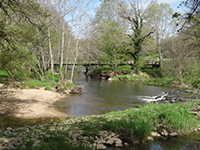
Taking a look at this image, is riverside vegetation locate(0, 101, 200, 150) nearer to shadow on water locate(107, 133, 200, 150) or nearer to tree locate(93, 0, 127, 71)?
shadow on water locate(107, 133, 200, 150)

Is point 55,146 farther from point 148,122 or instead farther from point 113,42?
point 113,42

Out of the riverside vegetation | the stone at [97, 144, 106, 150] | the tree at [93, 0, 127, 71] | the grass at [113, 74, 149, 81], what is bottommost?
the stone at [97, 144, 106, 150]

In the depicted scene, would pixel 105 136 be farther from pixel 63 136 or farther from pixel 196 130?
pixel 196 130

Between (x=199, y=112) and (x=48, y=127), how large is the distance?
708 cm

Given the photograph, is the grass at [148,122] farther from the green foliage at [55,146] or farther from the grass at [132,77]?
the grass at [132,77]

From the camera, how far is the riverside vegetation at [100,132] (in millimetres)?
4844

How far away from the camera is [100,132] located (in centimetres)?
626

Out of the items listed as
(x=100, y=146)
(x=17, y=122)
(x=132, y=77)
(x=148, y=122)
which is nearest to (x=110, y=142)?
(x=100, y=146)

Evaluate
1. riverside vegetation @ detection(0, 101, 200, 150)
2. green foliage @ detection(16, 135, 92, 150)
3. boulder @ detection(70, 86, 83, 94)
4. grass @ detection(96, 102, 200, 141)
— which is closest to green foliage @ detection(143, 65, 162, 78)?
boulder @ detection(70, 86, 83, 94)

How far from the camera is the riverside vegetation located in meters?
4.84

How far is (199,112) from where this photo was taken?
8.66m

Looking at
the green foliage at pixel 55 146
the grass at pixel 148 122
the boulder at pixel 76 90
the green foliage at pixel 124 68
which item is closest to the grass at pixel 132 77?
the green foliage at pixel 124 68

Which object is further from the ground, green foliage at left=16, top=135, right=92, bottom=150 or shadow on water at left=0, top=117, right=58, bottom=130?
green foliage at left=16, top=135, right=92, bottom=150

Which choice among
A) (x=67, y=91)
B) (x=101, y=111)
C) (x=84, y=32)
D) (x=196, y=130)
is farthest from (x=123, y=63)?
(x=196, y=130)
